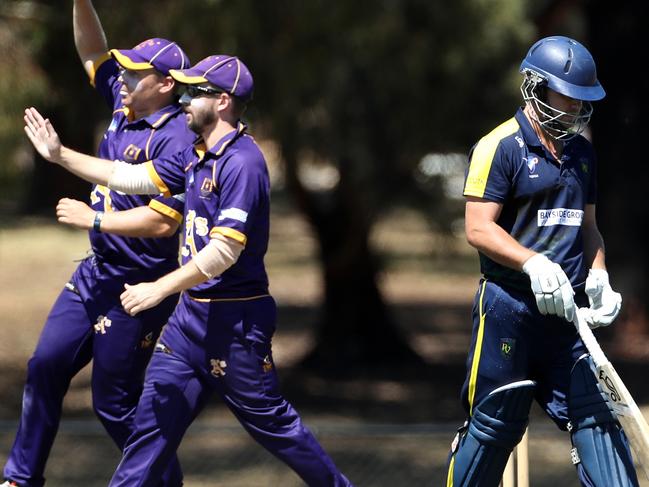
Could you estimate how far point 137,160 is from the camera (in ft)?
17.1

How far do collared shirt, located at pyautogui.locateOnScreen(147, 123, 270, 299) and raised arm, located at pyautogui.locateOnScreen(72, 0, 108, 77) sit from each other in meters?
1.05

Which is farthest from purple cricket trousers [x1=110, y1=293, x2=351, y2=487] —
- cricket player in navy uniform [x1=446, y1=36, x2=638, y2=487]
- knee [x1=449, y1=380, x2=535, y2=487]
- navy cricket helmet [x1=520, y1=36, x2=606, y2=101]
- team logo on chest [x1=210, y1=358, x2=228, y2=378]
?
navy cricket helmet [x1=520, y1=36, x2=606, y2=101]

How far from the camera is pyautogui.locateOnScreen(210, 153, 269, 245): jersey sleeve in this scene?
184 inches

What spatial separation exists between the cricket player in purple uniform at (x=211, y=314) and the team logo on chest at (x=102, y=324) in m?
0.36

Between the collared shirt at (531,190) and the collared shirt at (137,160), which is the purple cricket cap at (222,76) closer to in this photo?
the collared shirt at (137,160)

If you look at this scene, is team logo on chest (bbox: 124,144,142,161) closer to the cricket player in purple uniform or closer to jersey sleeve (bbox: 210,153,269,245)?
the cricket player in purple uniform

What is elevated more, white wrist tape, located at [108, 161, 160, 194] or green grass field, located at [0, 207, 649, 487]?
white wrist tape, located at [108, 161, 160, 194]

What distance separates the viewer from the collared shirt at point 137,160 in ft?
17.1

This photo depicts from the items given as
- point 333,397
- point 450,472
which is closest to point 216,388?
point 450,472

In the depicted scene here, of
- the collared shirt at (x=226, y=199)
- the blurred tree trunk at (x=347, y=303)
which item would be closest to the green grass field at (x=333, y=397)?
the blurred tree trunk at (x=347, y=303)

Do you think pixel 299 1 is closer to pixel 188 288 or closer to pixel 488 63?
pixel 488 63

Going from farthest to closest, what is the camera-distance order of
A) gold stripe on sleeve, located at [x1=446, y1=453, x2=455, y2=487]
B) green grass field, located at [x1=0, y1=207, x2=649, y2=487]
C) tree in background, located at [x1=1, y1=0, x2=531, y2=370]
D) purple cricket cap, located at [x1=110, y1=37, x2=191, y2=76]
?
tree in background, located at [x1=1, y1=0, x2=531, y2=370] → green grass field, located at [x1=0, y1=207, x2=649, y2=487] → purple cricket cap, located at [x1=110, y1=37, x2=191, y2=76] → gold stripe on sleeve, located at [x1=446, y1=453, x2=455, y2=487]

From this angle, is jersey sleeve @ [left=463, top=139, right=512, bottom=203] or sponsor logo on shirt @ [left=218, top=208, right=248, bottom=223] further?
sponsor logo on shirt @ [left=218, top=208, right=248, bottom=223]

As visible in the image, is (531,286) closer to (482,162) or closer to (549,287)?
(549,287)
